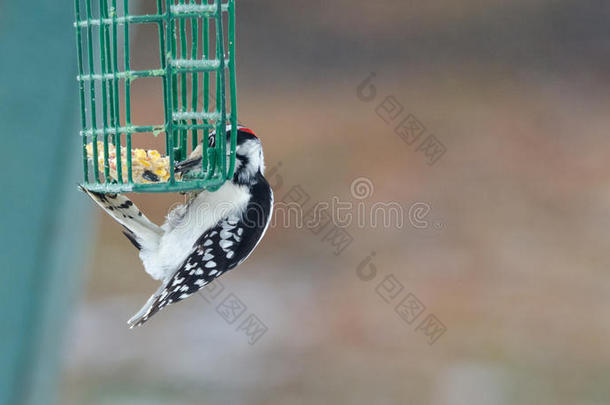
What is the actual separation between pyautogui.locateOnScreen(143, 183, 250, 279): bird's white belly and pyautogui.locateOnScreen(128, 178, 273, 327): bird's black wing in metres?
0.03

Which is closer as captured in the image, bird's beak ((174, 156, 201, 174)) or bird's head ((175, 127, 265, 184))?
bird's beak ((174, 156, 201, 174))

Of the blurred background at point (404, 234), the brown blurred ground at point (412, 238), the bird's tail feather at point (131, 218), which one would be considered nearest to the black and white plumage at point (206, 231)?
the bird's tail feather at point (131, 218)

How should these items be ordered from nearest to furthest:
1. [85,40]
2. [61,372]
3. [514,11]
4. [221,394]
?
[85,40] → [61,372] → [221,394] → [514,11]

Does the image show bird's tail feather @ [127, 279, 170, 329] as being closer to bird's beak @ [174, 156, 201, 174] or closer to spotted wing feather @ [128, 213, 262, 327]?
spotted wing feather @ [128, 213, 262, 327]

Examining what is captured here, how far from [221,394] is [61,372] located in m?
3.37

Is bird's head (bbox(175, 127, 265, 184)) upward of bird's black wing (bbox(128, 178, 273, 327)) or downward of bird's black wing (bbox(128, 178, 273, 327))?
upward

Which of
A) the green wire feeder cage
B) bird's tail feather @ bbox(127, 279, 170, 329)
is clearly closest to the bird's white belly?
bird's tail feather @ bbox(127, 279, 170, 329)

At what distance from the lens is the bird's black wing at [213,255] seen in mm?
2840

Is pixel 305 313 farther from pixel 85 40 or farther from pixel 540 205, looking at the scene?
pixel 85 40

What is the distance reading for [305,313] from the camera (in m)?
7.45

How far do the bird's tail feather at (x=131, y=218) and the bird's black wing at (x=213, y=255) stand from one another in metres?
0.16

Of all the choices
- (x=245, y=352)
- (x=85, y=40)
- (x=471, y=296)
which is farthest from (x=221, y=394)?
(x=85, y=40)

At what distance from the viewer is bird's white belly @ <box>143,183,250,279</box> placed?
2945 mm

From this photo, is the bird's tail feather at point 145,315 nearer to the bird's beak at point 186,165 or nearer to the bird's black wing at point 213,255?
the bird's black wing at point 213,255
